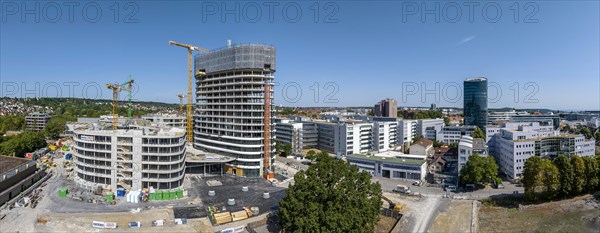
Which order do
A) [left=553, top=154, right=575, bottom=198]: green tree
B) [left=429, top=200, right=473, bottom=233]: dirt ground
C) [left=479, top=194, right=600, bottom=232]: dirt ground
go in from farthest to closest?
[left=553, top=154, right=575, bottom=198]: green tree
[left=479, top=194, right=600, bottom=232]: dirt ground
[left=429, top=200, right=473, bottom=233]: dirt ground

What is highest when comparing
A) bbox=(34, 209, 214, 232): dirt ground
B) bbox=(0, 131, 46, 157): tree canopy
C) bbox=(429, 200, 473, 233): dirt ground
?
bbox=(0, 131, 46, 157): tree canopy

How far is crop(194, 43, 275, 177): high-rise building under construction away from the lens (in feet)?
177

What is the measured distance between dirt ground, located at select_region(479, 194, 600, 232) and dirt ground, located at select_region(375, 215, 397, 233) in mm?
9332

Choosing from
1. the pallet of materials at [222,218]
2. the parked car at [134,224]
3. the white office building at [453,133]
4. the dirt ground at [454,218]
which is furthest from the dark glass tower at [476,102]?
the parked car at [134,224]

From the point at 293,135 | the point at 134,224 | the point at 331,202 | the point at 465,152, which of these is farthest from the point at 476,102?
the point at 134,224

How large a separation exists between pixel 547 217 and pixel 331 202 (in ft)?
88.9

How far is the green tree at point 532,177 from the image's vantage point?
41719mm

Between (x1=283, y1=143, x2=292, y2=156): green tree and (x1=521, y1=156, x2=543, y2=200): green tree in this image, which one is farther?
(x1=283, y1=143, x2=292, y2=156): green tree

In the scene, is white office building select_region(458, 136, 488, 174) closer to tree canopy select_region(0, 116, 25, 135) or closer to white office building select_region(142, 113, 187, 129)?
white office building select_region(142, 113, 187, 129)

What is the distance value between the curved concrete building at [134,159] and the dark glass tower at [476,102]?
322 feet

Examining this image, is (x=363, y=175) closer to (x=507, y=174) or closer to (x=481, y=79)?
(x=507, y=174)

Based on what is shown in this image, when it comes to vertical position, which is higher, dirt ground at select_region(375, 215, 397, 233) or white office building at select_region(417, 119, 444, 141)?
white office building at select_region(417, 119, 444, 141)

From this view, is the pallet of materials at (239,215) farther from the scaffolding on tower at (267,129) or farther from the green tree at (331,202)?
the scaffolding on tower at (267,129)

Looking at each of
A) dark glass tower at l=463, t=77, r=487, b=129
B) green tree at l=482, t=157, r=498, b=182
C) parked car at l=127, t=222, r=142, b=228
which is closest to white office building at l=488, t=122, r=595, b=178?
green tree at l=482, t=157, r=498, b=182
